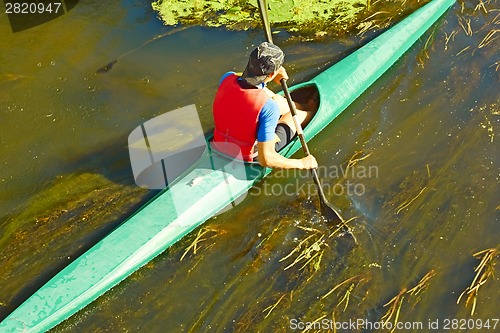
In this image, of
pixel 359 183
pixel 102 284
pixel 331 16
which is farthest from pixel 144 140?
pixel 331 16

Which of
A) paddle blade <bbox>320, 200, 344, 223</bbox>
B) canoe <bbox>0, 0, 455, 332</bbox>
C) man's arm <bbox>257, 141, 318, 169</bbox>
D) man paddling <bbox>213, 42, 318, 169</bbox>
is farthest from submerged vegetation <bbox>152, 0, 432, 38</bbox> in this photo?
paddle blade <bbox>320, 200, 344, 223</bbox>

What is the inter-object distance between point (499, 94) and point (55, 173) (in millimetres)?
4119

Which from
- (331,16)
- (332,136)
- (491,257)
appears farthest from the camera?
(331,16)

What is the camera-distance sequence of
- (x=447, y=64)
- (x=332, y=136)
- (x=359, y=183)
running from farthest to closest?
(x=447, y=64) < (x=332, y=136) < (x=359, y=183)

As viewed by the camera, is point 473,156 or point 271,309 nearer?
point 271,309

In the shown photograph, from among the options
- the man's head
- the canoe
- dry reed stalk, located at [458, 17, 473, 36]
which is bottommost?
the canoe

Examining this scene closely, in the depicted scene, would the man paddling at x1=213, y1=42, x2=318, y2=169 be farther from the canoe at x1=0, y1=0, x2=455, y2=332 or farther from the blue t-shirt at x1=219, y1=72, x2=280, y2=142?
the canoe at x1=0, y1=0, x2=455, y2=332

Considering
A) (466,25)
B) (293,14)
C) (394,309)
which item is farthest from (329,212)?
(466,25)

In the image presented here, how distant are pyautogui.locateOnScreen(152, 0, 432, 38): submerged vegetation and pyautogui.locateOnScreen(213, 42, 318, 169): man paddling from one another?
78.5 inches

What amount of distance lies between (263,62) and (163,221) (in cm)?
139

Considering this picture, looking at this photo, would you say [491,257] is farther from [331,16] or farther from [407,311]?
[331,16]

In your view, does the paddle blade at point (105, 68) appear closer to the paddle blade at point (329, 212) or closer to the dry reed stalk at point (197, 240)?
the dry reed stalk at point (197, 240)

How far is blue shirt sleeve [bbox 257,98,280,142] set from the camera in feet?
12.8

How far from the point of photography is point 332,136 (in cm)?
518
